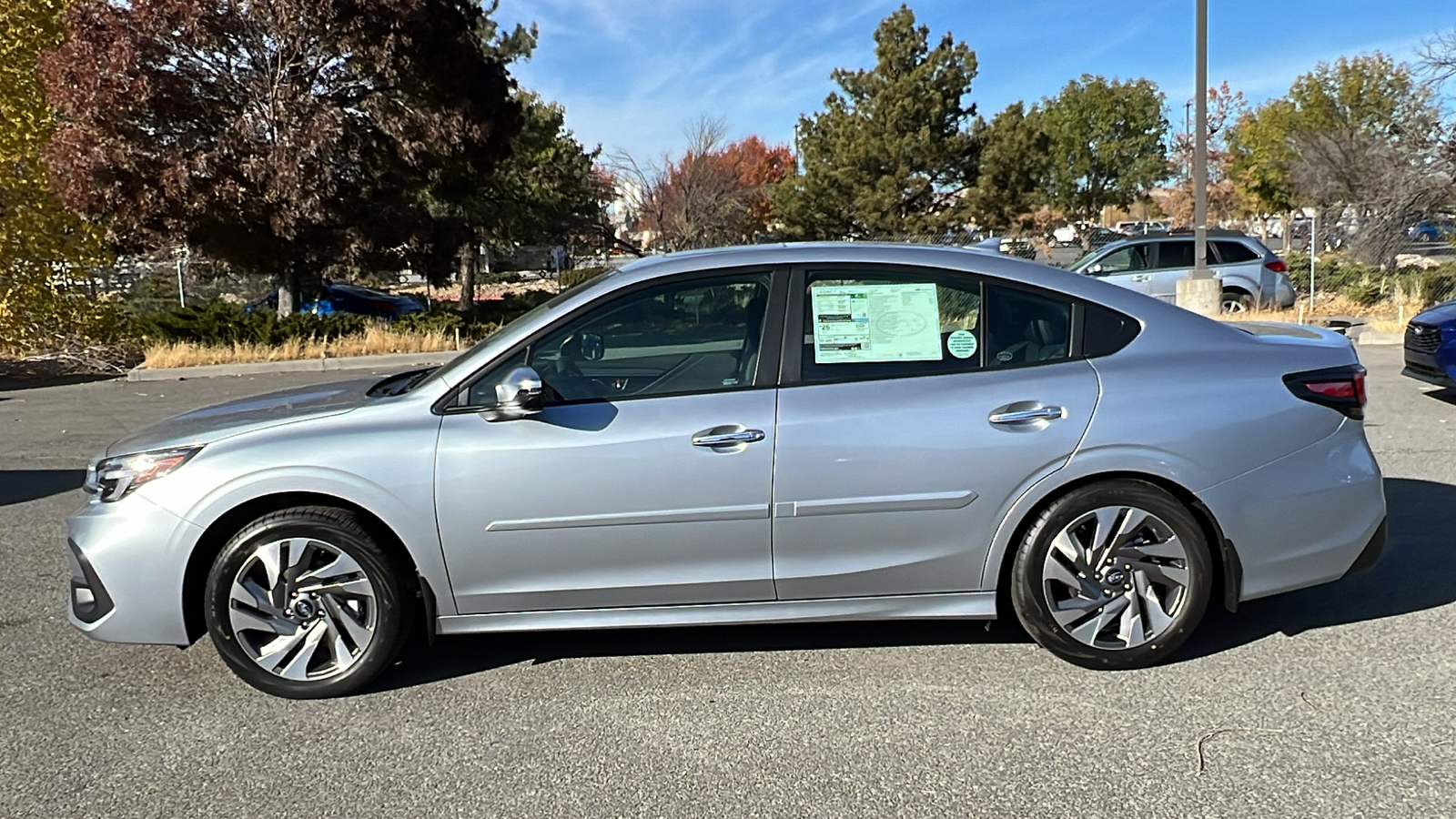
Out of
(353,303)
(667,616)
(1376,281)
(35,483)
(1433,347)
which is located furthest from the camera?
(353,303)

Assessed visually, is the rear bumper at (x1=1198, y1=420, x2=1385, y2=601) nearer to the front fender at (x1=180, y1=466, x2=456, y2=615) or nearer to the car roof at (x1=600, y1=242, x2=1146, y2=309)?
the car roof at (x1=600, y1=242, x2=1146, y2=309)

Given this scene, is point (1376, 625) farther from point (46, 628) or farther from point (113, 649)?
point (46, 628)

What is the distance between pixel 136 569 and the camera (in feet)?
12.4

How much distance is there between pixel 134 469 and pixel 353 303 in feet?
68.0

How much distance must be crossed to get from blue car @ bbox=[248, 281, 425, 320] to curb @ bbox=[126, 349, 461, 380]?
6130mm

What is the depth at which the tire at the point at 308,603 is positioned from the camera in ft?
12.3

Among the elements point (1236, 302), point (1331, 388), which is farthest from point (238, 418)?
point (1236, 302)

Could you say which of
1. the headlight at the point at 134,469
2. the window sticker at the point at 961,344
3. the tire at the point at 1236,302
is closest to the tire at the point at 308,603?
the headlight at the point at 134,469

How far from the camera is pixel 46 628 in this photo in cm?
467

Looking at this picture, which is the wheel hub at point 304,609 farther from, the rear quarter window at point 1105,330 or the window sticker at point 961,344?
the rear quarter window at point 1105,330

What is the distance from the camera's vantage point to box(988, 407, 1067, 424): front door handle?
12.5 feet

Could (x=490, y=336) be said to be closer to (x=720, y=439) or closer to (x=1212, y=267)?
(x=720, y=439)

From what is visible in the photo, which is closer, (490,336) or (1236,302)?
(490,336)

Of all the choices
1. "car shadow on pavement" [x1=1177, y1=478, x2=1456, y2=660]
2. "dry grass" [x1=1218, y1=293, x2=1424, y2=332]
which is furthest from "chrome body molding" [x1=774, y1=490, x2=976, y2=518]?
"dry grass" [x1=1218, y1=293, x2=1424, y2=332]
